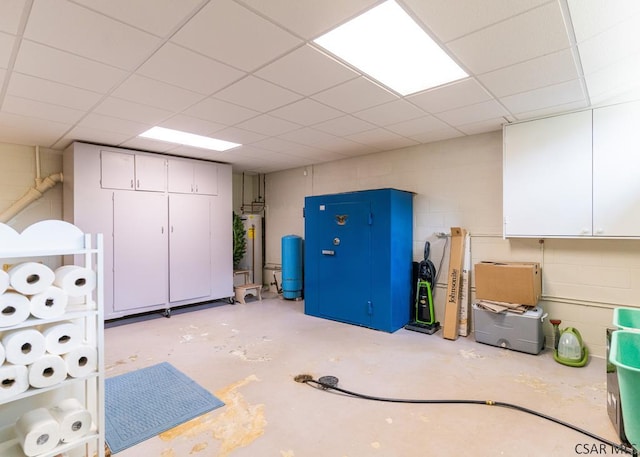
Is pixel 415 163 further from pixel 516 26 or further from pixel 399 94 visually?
pixel 516 26

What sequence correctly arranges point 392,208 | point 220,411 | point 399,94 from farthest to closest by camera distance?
point 392,208, point 399,94, point 220,411

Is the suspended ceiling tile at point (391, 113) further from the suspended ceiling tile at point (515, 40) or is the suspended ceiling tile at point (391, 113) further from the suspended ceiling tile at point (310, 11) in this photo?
the suspended ceiling tile at point (310, 11)

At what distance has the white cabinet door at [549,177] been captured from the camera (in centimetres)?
316

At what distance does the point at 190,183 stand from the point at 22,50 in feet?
10.4

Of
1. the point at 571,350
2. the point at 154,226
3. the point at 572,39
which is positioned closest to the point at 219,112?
the point at 154,226

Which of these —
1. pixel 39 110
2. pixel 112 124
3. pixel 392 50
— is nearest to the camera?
pixel 392 50

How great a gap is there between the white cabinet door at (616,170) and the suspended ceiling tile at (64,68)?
4157 millimetres

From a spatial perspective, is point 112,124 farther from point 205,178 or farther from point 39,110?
point 205,178

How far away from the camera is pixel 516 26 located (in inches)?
74.3

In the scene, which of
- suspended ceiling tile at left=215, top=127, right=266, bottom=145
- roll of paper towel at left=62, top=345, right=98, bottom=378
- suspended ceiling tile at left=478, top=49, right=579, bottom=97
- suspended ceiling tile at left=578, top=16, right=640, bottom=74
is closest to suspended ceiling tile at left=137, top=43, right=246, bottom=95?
suspended ceiling tile at left=215, top=127, right=266, bottom=145

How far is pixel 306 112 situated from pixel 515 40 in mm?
1851

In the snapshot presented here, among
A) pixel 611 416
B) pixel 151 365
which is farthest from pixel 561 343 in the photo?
pixel 151 365

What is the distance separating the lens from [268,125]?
371 cm

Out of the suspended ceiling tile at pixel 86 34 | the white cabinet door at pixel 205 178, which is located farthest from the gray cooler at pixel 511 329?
the white cabinet door at pixel 205 178
